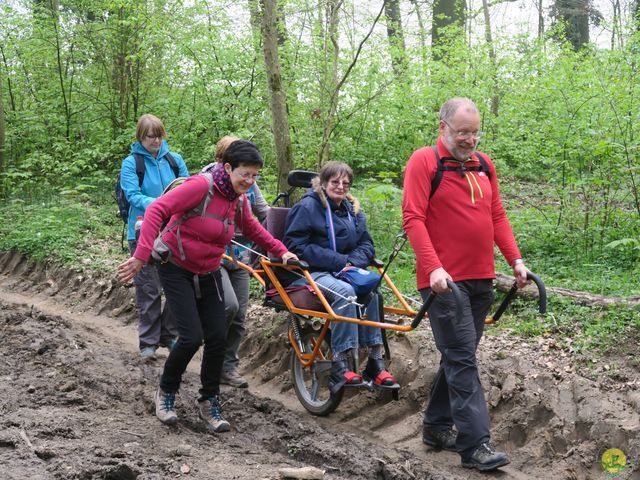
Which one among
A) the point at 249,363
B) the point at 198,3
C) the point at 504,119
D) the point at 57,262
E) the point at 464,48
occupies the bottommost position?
the point at 249,363

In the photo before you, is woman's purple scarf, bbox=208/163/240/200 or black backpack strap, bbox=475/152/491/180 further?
woman's purple scarf, bbox=208/163/240/200

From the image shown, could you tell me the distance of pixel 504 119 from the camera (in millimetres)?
12008

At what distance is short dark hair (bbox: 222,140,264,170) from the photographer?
4.86 meters

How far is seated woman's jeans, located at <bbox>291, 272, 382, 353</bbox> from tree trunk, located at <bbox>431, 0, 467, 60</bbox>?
1130 centimetres

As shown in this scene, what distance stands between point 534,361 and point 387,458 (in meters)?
1.70

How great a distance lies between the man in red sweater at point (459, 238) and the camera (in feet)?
14.6

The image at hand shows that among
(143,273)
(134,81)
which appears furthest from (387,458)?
(134,81)

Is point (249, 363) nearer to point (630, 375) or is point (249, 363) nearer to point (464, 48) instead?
point (630, 375)

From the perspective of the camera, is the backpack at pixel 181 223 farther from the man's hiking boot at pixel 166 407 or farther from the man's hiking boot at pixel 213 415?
the man's hiking boot at pixel 213 415

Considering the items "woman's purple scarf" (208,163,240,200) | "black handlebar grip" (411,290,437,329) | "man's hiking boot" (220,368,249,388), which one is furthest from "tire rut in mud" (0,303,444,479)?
"woman's purple scarf" (208,163,240,200)

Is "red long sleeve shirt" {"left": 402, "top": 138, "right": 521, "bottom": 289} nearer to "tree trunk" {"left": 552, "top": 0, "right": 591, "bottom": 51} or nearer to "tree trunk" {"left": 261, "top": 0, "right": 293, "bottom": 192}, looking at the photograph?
"tree trunk" {"left": 261, "top": 0, "right": 293, "bottom": 192}

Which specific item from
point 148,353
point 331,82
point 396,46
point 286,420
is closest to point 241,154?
point 286,420

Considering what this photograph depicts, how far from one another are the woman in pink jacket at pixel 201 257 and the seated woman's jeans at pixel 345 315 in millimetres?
403

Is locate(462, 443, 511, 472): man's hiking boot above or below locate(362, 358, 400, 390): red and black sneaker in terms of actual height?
below
